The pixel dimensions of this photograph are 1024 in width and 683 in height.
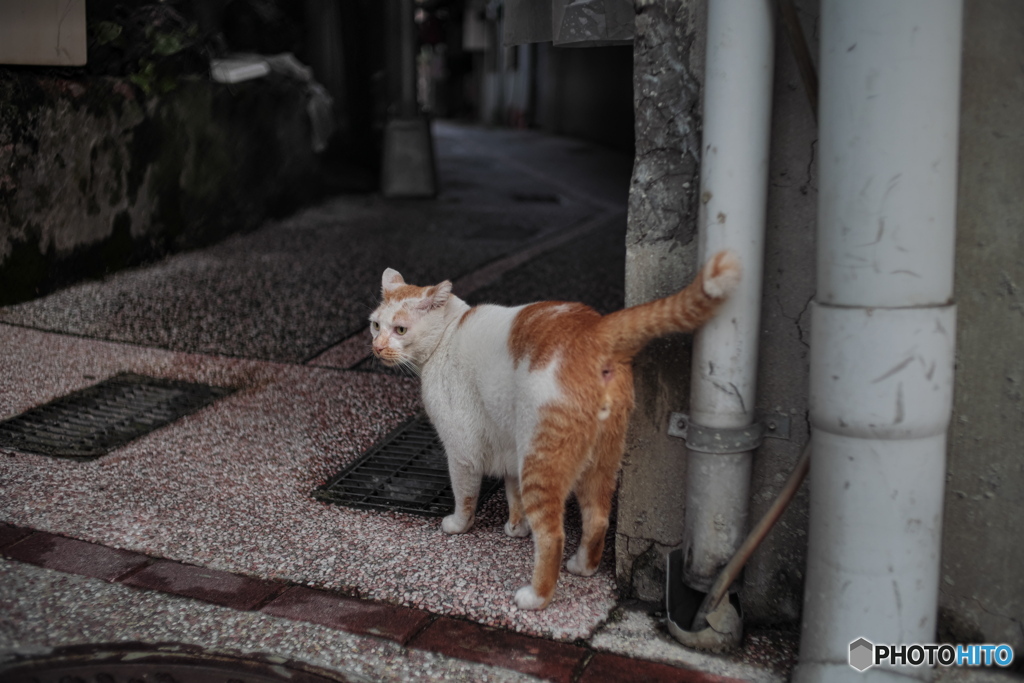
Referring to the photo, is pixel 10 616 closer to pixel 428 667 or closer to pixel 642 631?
pixel 428 667

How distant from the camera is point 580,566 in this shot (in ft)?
8.61

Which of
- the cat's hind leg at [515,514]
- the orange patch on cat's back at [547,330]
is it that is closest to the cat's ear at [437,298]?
the orange patch on cat's back at [547,330]

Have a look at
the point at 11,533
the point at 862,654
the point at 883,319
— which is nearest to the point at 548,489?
the point at 862,654

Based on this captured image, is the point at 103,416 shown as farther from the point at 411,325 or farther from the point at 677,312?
the point at 677,312

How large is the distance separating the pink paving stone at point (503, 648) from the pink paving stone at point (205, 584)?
518 millimetres

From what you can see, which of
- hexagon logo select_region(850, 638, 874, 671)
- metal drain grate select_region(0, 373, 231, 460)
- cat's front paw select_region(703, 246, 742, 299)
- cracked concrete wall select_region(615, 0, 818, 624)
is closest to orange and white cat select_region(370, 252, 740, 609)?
cat's front paw select_region(703, 246, 742, 299)

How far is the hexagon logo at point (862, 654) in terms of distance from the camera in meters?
1.91

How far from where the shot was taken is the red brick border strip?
2.20 m

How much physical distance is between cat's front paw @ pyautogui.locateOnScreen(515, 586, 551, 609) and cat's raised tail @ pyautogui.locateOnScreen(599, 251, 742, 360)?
28.6 inches

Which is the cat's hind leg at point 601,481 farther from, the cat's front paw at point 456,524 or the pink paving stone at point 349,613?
the pink paving stone at point 349,613

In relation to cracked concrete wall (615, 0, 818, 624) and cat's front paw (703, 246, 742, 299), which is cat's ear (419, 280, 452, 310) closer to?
cracked concrete wall (615, 0, 818, 624)

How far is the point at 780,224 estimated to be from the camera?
220cm

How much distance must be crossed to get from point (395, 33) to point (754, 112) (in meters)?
8.14

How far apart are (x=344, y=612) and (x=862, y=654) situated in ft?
4.43
